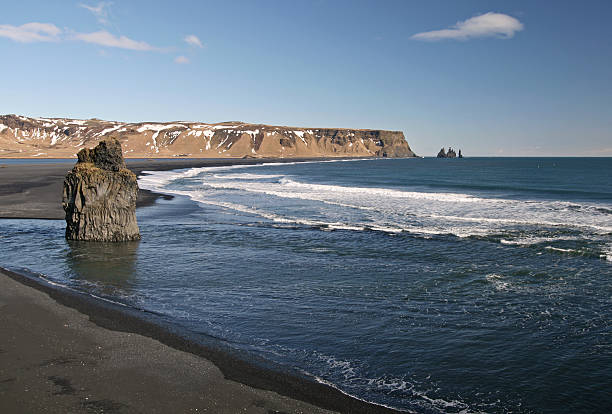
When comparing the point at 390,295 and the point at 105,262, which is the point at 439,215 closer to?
the point at 390,295

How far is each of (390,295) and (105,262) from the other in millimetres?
9846

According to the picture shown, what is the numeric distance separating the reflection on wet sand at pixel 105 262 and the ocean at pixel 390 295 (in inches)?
2.8

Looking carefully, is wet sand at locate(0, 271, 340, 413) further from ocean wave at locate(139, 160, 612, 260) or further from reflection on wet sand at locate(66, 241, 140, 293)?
ocean wave at locate(139, 160, 612, 260)

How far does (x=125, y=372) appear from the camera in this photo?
7.34 meters

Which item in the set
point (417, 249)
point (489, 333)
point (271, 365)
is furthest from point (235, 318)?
point (417, 249)

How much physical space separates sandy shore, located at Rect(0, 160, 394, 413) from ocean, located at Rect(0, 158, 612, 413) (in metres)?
0.63

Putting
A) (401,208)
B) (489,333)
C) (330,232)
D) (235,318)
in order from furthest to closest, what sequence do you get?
(401,208) → (330,232) → (235,318) → (489,333)

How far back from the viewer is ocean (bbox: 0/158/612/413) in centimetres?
768

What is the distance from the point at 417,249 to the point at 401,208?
1455cm

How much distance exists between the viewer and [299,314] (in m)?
10.7

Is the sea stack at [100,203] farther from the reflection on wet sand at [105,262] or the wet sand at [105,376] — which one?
the wet sand at [105,376]

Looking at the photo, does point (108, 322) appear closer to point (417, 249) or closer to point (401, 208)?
point (417, 249)

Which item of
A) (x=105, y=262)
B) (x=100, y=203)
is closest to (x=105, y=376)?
(x=105, y=262)

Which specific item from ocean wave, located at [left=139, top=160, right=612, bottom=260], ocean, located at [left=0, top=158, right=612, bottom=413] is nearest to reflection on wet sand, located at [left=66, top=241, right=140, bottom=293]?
ocean, located at [left=0, top=158, right=612, bottom=413]
